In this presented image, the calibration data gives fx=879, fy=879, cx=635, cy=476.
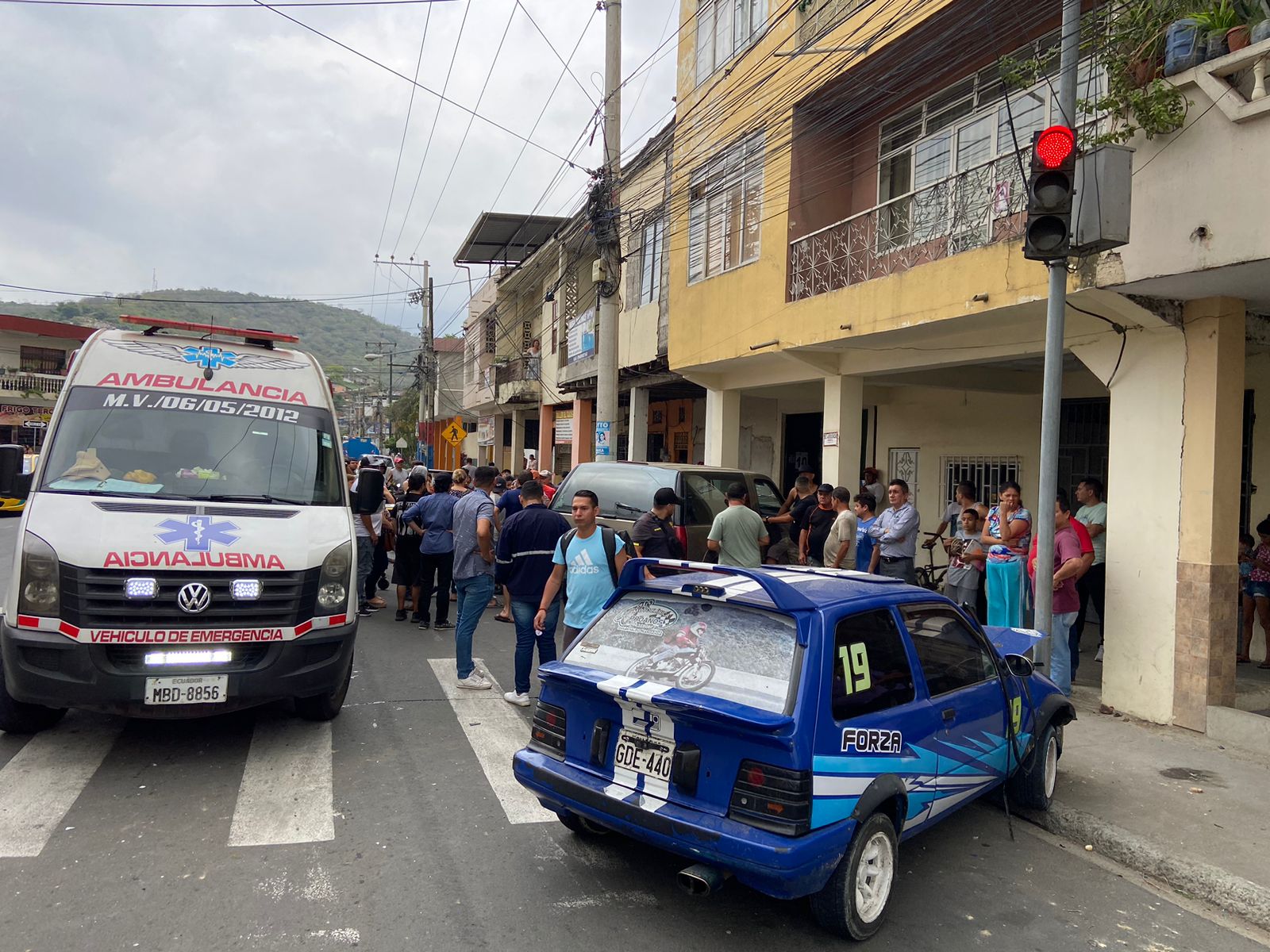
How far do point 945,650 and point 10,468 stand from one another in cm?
616

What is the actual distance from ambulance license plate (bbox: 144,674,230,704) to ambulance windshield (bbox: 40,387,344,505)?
1.27 metres

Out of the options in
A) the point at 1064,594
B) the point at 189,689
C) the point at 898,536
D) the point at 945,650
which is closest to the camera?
the point at 945,650

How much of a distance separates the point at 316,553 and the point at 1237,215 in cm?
649

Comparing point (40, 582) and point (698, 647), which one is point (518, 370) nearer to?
point (40, 582)

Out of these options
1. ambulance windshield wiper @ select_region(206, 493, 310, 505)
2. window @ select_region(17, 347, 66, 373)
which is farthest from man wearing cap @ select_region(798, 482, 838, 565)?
window @ select_region(17, 347, 66, 373)

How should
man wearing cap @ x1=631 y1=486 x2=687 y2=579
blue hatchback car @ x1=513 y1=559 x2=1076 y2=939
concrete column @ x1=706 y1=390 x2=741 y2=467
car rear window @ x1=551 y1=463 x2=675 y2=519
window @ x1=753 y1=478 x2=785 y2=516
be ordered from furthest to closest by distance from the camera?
concrete column @ x1=706 y1=390 x2=741 y2=467 < window @ x1=753 y1=478 x2=785 y2=516 < car rear window @ x1=551 y1=463 x2=675 y2=519 < man wearing cap @ x1=631 y1=486 x2=687 y2=579 < blue hatchback car @ x1=513 y1=559 x2=1076 y2=939

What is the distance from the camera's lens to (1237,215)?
5938 mm

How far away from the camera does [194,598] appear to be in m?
5.06

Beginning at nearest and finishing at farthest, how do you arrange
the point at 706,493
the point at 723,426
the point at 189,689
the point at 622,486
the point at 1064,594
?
the point at 189,689 → the point at 1064,594 → the point at 622,486 → the point at 706,493 → the point at 723,426

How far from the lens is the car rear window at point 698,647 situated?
11.9 feet

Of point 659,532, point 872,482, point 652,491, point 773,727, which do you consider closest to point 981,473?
point 872,482

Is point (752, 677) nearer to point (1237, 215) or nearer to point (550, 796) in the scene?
point (550, 796)

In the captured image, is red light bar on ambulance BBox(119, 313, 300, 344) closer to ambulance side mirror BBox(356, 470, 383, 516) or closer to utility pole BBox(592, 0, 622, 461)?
ambulance side mirror BBox(356, 470, 383, 516)

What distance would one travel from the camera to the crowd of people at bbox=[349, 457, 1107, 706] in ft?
21.5
